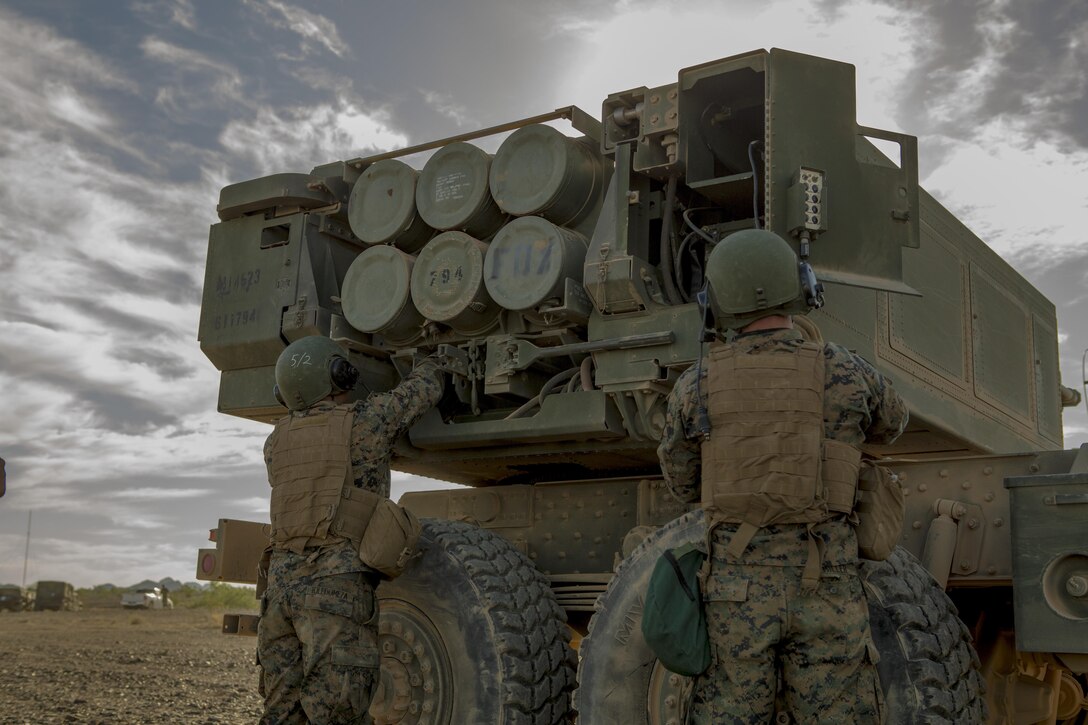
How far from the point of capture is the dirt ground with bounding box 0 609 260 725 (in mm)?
8453

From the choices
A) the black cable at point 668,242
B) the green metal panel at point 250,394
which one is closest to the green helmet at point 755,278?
the black cable at point 668,242

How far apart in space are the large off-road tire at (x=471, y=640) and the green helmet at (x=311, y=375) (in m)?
0.75

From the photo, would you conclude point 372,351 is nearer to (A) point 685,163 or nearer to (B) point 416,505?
(B) point 416,505

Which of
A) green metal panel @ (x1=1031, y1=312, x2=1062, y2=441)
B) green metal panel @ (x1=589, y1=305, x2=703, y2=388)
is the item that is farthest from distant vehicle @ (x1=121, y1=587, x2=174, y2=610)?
green metal panel @ (x1=589, y1=305, x2=703, y2=388)

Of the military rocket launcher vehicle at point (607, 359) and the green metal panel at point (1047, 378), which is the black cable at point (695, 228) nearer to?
the military rocket launcher vehicle at point (607, 359)

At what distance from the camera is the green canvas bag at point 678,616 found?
3.20 metres

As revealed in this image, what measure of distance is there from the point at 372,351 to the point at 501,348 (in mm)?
800

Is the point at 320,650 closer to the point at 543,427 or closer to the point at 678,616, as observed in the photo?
the point at 543,427

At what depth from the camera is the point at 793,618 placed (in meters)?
3.18

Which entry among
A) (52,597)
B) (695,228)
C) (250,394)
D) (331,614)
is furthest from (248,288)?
(52,597)

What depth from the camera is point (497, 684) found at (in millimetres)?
4680

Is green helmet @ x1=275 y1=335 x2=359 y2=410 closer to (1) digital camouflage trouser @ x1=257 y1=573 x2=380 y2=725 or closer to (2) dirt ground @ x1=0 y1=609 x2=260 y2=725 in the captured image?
(1) digital camouflage trouser @ x1=257 y1=573 x2=380 y2=725

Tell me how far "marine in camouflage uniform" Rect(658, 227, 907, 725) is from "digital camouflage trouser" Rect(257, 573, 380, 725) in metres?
1.90

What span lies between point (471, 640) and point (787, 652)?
187 centimetres
